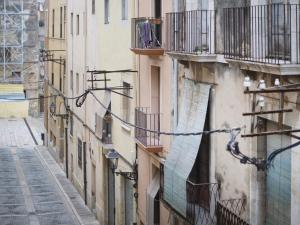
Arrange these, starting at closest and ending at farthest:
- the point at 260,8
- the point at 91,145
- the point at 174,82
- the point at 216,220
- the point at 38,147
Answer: the point at 260,8 → the point at 216,220 → the point at 174,82 → the point at 91,145 → the point at 38,147

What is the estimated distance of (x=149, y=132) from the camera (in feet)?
57.2

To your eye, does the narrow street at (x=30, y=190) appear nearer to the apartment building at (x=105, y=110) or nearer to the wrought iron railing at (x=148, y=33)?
the apartment building at (x=105, y=110)

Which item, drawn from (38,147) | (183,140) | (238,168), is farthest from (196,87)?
(38,147)

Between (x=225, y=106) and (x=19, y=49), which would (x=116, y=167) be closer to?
(x=225, y=106)

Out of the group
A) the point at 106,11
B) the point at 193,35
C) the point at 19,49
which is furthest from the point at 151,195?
the point at 19,49

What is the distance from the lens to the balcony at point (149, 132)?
16.9 meters

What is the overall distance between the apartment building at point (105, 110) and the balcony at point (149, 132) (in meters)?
2.06

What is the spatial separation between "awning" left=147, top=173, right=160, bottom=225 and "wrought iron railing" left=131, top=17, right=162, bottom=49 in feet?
11.2

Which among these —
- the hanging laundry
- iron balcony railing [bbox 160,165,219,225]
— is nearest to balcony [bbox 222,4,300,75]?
iron balcony railing [bbox 160,165,219,225]

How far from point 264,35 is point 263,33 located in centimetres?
4

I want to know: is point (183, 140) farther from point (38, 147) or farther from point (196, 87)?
point (38, 147)

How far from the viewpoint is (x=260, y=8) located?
10680mm

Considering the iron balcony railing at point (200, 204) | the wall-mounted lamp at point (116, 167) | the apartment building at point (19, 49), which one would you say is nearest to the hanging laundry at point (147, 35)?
the iron balcony railing at point (200, 204)

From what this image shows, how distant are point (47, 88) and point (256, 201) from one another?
108 feet
